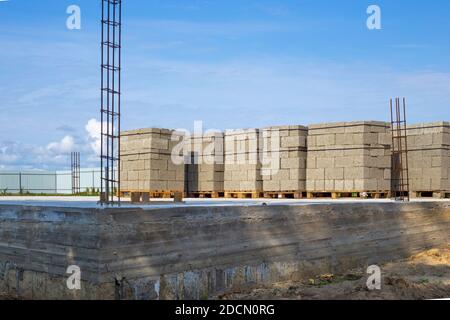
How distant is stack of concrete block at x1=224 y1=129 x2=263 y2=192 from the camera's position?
695 inches

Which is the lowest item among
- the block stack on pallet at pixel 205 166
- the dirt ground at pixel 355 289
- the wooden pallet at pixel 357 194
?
the dirt ground at pixel 355 289

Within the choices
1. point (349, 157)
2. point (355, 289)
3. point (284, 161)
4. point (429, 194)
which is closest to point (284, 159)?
point (284, 161)

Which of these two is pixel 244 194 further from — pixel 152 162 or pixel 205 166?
pixel 152 162

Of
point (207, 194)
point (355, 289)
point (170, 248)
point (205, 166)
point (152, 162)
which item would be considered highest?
point (152, 162)

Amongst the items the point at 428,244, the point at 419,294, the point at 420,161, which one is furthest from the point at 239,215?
the point at 420,161

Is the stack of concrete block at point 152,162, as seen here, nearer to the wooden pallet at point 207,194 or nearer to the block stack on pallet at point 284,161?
the wooden pallet at point 207,194

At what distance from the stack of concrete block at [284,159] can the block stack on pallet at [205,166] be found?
1.80 meters

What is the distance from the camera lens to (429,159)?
54.0 ft

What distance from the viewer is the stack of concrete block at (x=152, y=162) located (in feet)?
58.4

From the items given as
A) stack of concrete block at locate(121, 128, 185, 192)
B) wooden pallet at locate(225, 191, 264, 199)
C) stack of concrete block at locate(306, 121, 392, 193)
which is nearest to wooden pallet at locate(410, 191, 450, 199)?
stack of concrete block at locate(306, 121, 392, 193)

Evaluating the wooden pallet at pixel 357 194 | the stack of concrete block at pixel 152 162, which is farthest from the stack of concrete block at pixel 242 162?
the wooden pallet at pixel 357 194

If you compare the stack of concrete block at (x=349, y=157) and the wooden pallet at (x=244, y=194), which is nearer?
the stack of concrete block at (x=349, y=157)

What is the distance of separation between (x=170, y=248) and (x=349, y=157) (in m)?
9.25

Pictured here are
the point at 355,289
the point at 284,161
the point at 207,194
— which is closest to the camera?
the point at 355,289
